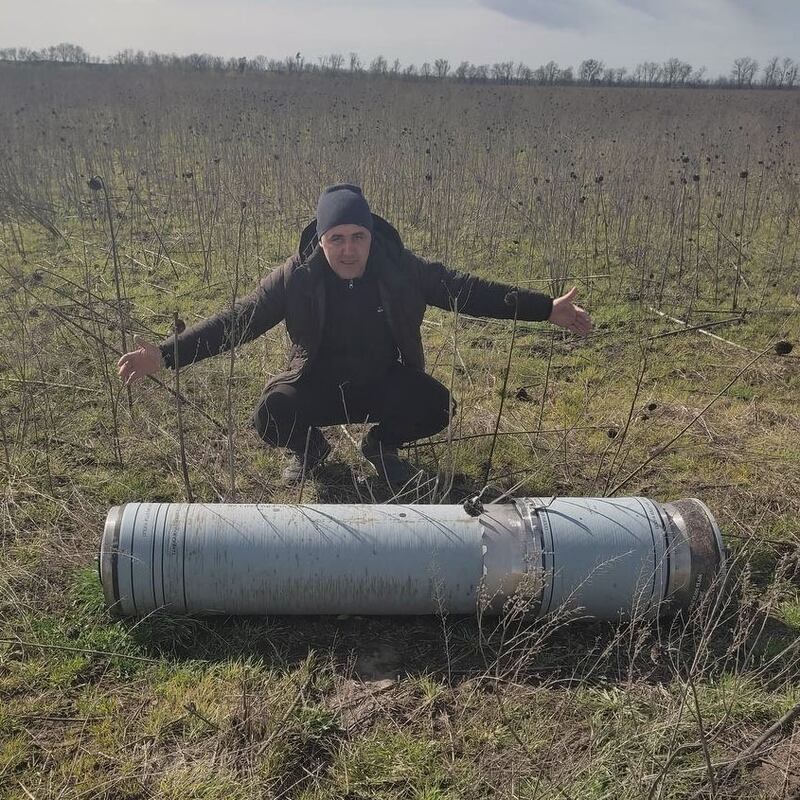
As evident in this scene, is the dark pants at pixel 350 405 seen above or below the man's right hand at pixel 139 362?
below

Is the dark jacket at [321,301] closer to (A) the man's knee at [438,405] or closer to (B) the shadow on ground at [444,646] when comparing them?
(A) the man's knee at [438,405]

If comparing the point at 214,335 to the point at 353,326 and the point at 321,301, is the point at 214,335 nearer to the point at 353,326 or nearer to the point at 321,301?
the point at 321,301

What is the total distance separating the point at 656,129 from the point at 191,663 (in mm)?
15182

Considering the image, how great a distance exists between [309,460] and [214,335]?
0.80 meters

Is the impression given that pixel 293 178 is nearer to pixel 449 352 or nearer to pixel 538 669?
pixel 449 352

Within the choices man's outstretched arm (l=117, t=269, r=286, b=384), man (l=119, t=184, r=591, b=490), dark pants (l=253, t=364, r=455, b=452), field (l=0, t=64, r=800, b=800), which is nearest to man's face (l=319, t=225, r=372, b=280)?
man (l=119, t=184, r=591, b=490)

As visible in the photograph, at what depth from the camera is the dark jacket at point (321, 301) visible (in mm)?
3045

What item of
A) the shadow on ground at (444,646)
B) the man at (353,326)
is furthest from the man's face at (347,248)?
the shadow on ground at (444,646)

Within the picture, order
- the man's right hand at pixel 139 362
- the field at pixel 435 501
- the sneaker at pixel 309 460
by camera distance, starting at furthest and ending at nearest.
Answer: the sneaker at pixel 309 460
the man's right hand at pixel 139 362
the field at pixel 435 501

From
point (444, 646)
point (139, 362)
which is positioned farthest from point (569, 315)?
point (139, 362)

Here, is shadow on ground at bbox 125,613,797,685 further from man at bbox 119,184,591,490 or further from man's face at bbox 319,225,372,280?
man's face at bbox 319,225,372,280

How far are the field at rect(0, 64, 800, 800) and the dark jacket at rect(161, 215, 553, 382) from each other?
47 cm

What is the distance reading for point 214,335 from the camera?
302 centimetres

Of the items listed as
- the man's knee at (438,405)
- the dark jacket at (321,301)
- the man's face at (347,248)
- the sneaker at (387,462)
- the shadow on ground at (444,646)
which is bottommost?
the shadow on ground at (444,646)
